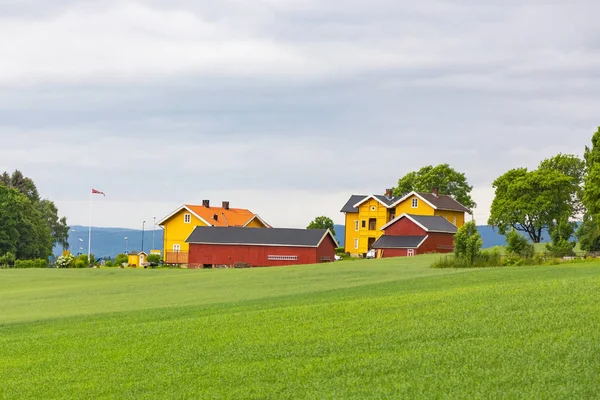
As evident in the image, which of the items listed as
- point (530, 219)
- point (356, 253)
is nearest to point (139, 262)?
point (356, 253)

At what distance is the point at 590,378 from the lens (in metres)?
12.4

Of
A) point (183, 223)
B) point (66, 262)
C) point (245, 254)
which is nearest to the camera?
point (66, 262)

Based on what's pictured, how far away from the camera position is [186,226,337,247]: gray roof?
86.9 m

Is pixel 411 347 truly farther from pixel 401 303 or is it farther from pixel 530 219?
pixel 530 219

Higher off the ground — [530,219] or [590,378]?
[530,219]

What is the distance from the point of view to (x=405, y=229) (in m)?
87.8

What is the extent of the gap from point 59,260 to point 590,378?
75614 millimetres

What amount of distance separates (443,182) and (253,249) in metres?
41.3

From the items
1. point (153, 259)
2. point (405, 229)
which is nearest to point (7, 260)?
point (153, 259)

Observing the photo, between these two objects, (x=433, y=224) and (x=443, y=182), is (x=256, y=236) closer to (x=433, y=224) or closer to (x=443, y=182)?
(x=433, y=224)

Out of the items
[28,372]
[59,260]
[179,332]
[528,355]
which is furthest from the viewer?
[59,260]

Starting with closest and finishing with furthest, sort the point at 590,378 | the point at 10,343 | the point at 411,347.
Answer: the point at 590,378
the point at 411,347
the point at 10,343

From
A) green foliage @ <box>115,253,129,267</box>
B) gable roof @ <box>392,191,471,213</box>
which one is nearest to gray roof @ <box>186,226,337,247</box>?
green foliage @ <box>115,253,129,267</box>

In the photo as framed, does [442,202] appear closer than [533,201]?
No
